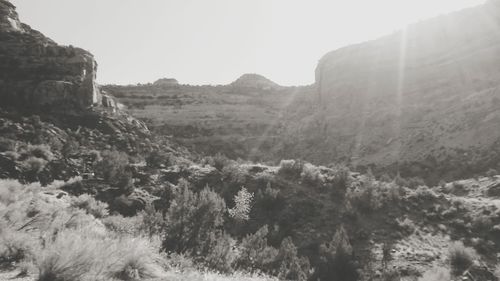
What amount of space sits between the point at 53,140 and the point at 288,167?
16.9 m

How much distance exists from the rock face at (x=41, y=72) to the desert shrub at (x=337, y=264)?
2338cm

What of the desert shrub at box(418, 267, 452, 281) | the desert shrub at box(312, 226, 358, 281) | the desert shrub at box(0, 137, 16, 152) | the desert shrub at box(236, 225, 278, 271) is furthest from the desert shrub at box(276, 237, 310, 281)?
the desert shrub at box(0, 137, 16, 152)

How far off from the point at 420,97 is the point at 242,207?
37910 mm

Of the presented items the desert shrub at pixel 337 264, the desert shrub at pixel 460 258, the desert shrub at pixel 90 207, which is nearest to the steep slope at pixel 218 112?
the desert shrub at pixel 337 264

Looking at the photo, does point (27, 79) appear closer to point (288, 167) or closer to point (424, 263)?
point (288, 167)

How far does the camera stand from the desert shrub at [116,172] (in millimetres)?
23781

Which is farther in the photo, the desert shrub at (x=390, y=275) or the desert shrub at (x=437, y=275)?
the desert shrub at (x=390, y=275)

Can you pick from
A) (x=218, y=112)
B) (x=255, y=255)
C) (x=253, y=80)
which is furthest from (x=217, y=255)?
(x=253, y=80)

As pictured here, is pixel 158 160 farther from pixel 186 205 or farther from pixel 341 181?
pixel 186 205

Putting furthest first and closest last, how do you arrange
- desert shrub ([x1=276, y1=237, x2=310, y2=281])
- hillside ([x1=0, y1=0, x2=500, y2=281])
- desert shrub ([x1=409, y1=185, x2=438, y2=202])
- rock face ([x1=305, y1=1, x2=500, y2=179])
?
rock face ([x1=305, y1=1, x2=500, y2=179])
desert shrub ([x1=409, y1=185, x2=438, y2=202])
desert shrub ([x1=276, y1=237, x2=310, y2=281])
hillside ([x1=0, y1=0, x2=500, y2=281])

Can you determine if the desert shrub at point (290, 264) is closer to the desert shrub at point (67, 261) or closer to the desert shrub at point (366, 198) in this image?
Result: the desert shrub at point (67, 261)

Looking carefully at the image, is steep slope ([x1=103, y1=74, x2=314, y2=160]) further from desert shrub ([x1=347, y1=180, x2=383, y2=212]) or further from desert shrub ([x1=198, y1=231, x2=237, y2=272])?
desert shrub ([x1=198, y1=231, x2=237, y2=272])

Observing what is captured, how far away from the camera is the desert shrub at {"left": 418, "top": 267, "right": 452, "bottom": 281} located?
17139mm

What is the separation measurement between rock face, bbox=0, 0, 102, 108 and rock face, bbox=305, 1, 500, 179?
Answer: 94.4 feet
